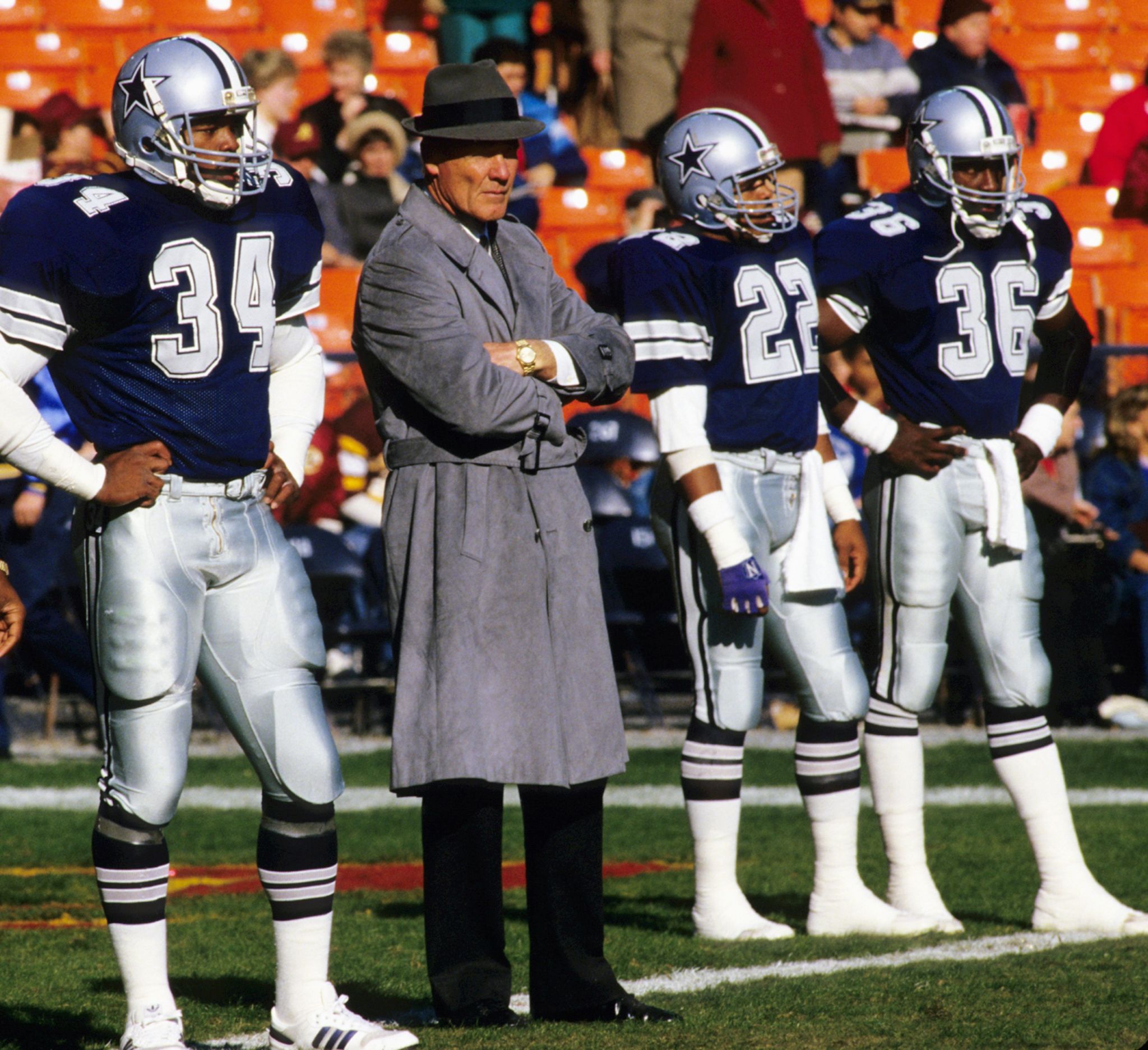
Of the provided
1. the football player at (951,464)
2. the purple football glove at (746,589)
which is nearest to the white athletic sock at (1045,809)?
the football player at (951,464)

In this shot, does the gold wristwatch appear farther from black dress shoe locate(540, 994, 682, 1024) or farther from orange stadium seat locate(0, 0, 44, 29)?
orange stadium seat locate(0, 0, 44, 29)

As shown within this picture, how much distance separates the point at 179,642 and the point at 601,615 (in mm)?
960

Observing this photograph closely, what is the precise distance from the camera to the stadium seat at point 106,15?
15000 mm

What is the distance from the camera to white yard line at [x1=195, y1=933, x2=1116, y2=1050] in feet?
14.8

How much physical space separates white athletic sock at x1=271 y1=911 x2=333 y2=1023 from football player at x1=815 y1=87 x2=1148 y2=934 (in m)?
2.08

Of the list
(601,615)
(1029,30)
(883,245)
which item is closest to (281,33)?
(1029,30)

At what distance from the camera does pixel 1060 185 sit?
1417 centimetres

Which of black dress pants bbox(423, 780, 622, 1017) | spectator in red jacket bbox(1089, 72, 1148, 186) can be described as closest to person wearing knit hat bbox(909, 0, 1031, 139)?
spectator in red jacket bbox(1089, 72, 1148, 186)

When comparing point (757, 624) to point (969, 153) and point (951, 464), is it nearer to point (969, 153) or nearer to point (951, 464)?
point (951, 464)

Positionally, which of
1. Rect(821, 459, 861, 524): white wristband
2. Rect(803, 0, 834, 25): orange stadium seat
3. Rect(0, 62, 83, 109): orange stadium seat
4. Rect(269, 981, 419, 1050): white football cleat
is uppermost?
Rect(803, 0, 834, 25): orange stadium seat

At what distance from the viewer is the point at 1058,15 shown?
15773 millimetres

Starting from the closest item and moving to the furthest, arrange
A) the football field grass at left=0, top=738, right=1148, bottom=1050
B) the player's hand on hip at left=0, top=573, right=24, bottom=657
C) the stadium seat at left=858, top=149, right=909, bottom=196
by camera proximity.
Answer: the player's hand on hip at left=0, top=573, right=24, bottom=657 < the football field grass at left=0, top=738, right=1148, bottom=1050 < the stadium seat at left=858, top=149, right=909, bottom=196

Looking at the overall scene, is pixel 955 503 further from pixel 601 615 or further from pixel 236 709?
pixel 236 709

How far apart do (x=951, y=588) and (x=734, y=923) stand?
111 centimetres
